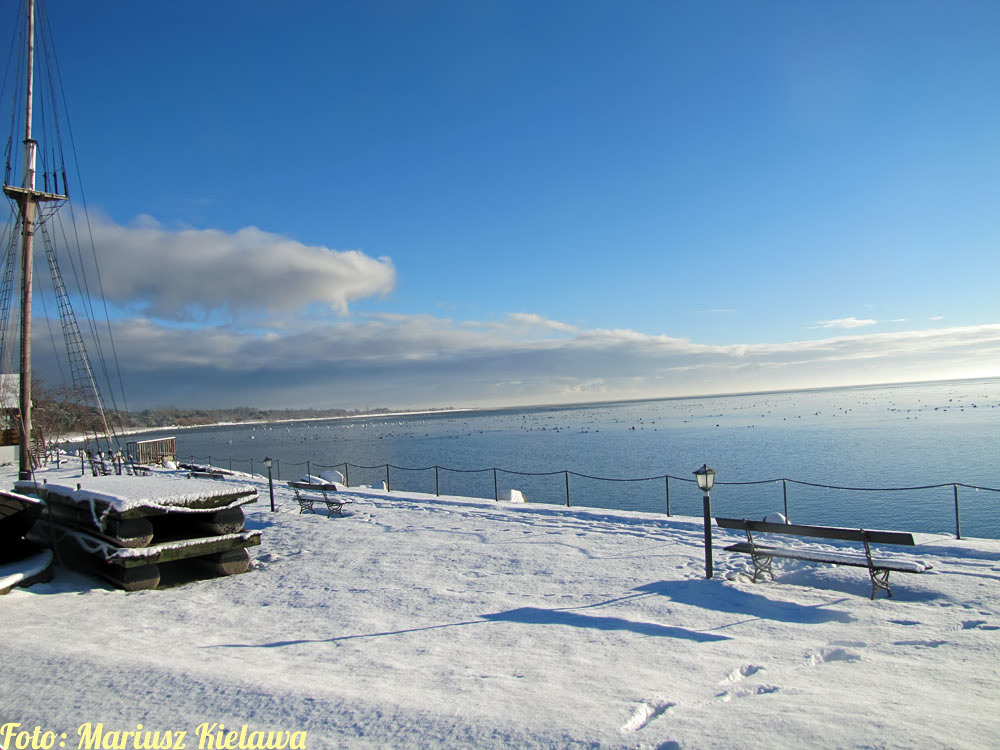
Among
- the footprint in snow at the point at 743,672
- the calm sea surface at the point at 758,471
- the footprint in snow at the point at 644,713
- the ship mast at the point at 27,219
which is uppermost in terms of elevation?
the ship mast at the point at 27,219

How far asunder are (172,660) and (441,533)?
321 inches

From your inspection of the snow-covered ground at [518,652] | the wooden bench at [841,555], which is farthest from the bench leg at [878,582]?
the snow-covered ground at [518,652]

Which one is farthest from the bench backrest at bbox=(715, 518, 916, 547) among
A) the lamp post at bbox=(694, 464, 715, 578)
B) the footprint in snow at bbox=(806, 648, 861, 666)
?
the footprint in snow at bbox=(806, 648, 861, 666)

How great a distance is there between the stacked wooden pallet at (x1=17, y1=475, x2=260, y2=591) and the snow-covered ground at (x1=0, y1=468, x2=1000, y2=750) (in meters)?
0.42

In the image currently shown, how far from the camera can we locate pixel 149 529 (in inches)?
378

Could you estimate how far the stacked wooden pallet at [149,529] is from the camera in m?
9.41

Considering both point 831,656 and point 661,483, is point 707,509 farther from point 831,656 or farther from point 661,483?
point 661,483

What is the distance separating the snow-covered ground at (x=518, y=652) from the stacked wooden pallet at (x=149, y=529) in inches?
16.5

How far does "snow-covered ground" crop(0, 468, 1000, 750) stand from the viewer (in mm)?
4086

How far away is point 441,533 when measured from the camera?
13.6 meters

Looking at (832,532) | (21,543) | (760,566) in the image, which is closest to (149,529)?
(21,543)

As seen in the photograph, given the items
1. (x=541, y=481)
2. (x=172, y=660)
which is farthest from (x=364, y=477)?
(x=172, y=660)

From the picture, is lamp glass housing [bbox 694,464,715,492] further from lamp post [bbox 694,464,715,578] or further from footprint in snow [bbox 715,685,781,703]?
footprint in snow [bbox 715,685,781,703]

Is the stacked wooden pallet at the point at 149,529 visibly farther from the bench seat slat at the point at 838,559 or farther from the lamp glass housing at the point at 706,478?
the bench seat slat at the point at 838,559
